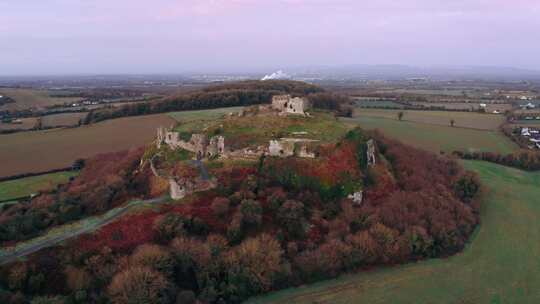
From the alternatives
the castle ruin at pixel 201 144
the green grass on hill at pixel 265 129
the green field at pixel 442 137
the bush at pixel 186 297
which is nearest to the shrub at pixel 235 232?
the bush at pixel 186 297

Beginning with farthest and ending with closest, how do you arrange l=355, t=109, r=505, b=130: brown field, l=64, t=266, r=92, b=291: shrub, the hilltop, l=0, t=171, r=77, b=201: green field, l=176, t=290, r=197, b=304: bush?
1. l=355, t=109, r=505, b=130: brown field
2. l=0, t=171, r=77, b=201: green field
3. the hilltop
4. l=64, t=266, r=92, b=291: shrub
5. l=176, t=290, r=197, b=304: bush

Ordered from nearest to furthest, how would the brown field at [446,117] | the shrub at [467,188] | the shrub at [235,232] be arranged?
the shrub at [235,232], the shrub at [467,188], the brown field at [446,117]

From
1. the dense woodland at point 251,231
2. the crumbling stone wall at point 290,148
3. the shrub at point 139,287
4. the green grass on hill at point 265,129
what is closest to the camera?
the shrub at point 139,287

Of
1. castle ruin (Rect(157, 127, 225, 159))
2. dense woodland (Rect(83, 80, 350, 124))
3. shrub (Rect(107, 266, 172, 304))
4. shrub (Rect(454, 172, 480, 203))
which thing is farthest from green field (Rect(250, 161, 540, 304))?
dense woodland (Rect(83, 80, 350, 124))

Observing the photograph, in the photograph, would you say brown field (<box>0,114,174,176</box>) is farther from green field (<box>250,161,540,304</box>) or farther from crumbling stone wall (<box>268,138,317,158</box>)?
green field (<box>250,161,540,304</box>)

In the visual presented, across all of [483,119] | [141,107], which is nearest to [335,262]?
[141,107]

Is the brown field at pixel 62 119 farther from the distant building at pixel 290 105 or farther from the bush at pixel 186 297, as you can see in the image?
the bush at pixel 186 297
